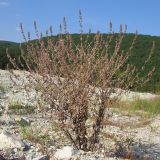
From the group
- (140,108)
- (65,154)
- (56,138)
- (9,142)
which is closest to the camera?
(65,154)

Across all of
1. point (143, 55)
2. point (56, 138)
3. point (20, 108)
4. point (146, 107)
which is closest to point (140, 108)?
point (146, 107)

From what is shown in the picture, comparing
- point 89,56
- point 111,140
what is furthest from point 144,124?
point 89,56

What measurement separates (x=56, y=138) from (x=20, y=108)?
283cm

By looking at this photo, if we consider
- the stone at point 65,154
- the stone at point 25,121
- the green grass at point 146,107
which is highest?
the stone at point 25,121

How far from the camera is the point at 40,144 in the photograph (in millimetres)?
6621

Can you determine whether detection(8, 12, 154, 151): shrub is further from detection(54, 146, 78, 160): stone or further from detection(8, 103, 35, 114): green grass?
detection(8, 103, 35, 114): green grass

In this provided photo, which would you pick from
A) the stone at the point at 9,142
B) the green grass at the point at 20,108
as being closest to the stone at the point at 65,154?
the stone at the point at 9,142

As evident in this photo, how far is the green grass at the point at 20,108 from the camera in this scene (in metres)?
9.70

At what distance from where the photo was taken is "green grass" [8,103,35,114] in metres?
9.70

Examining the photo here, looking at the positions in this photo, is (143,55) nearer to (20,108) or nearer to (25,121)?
(20,108)

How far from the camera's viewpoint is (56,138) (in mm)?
7336

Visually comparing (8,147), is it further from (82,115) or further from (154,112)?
(154,112)

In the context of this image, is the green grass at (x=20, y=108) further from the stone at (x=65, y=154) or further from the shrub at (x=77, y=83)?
the stone at (x=65, y=154)

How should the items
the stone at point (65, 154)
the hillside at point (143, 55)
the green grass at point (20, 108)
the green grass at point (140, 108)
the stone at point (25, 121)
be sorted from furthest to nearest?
the hillside at point (143, 55) < the green grass at point (140, 108) < the green grass at point (20, 108) < the stone at point (25, 121) < the stone at point (65, 154)
